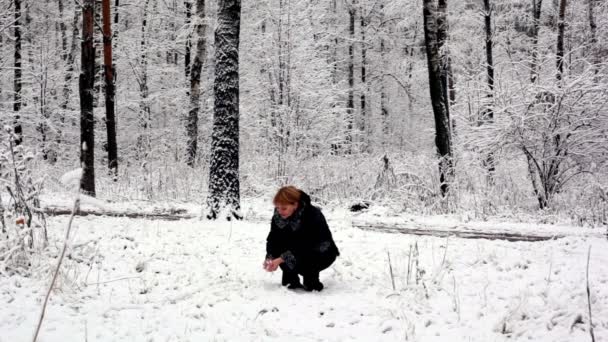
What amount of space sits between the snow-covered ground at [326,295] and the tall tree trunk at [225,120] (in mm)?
1714

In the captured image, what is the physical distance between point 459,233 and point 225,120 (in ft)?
13.8

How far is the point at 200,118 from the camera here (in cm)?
2012

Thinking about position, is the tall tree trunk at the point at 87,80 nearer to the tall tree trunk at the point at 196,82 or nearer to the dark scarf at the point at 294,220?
the tall tree trunk at the point at 196,82

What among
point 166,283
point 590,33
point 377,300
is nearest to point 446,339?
point 377,300

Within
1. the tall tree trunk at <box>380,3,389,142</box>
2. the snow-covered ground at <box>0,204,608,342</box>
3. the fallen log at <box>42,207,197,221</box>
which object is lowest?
the snow-covered ground at <box>0,204,608,342</box>

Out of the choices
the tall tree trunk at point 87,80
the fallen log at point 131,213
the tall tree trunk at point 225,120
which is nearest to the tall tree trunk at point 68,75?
the tall tree trunk at point 87,80

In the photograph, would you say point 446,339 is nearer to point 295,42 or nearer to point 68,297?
point 68,297

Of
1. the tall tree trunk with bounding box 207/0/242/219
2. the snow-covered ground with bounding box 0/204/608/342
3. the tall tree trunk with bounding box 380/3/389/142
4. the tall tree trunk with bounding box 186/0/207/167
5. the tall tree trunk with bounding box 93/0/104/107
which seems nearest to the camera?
the snow-covered ground with bounding box 0/204/608/342

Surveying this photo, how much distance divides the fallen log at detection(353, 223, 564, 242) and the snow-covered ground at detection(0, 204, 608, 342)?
1.48 ft

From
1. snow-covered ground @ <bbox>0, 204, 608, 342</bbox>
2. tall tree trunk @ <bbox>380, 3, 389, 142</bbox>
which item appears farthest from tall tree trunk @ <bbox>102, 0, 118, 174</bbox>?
tall tree trunk @ <bbox>380, 3, 389, 142</bbox>

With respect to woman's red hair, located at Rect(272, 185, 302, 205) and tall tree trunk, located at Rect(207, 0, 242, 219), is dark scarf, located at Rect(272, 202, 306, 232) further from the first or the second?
tall tree trunk, located at Rect(207, 0, 242, 219)

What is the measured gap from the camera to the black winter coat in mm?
4406

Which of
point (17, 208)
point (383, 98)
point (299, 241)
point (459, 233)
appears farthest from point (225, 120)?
point (383, 98)

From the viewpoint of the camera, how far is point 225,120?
25.3 ft
